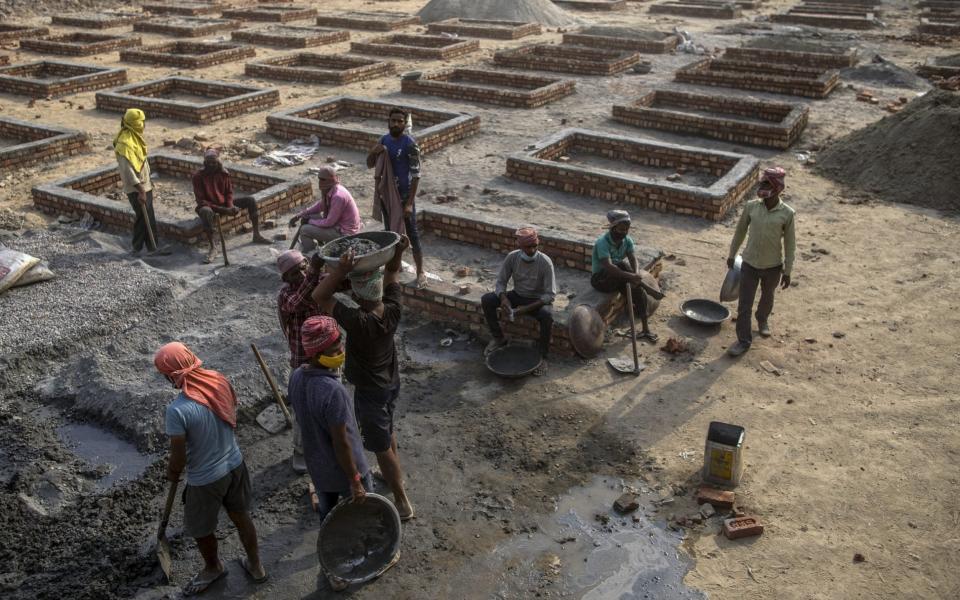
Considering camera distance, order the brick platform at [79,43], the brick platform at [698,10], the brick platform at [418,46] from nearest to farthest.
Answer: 1. the brick platform at [418,46]
2. the brick platform at [79,43]
3. the brick platform at [698,10]

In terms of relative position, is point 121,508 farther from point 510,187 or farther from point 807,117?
point 807,117

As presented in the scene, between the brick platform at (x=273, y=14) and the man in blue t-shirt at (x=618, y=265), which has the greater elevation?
the brick platform at (x=273, y=14)

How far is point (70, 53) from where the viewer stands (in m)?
19.1

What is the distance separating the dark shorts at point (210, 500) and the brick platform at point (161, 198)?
492 cm

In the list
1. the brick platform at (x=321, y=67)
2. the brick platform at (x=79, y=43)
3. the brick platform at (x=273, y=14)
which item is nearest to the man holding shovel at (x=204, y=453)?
the brick platform at (x=321, y=67)

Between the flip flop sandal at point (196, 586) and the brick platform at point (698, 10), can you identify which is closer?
the flip flop sandal at point (196, 586)

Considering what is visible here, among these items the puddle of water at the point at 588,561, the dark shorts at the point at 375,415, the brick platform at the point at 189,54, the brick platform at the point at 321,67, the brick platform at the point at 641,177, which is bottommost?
the puddle of water at the point at 588,561

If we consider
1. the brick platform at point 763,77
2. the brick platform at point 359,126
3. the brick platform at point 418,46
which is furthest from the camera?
the brick platform at point 418,46

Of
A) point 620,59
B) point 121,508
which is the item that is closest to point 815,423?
point 121,508

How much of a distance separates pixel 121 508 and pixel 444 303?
3079 millimetres

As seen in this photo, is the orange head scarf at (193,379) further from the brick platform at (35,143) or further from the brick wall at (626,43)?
the brick wall at (626,43)

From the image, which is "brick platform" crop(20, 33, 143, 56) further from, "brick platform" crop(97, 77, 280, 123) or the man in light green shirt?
the man in light green shirt

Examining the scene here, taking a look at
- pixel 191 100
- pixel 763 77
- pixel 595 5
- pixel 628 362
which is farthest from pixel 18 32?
pixel 628 362

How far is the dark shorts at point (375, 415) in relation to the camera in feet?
14.3
